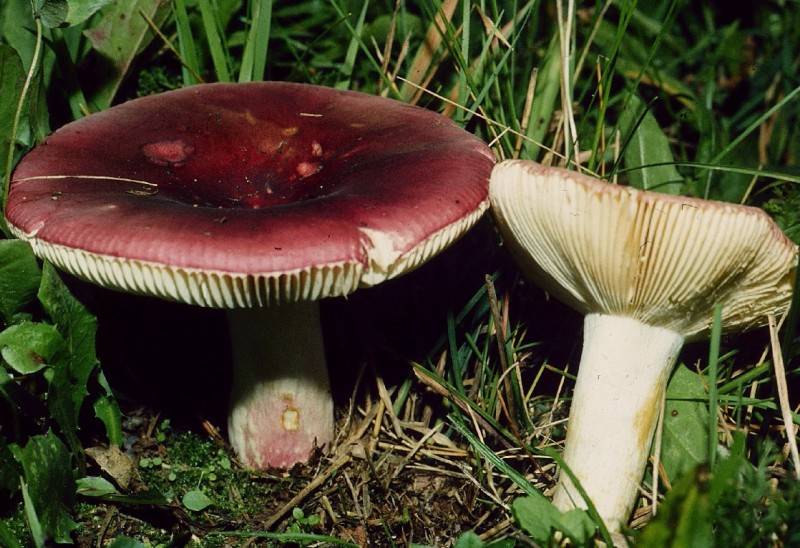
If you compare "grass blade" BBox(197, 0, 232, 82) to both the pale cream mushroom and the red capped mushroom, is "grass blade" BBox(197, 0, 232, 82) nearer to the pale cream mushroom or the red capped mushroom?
the red capped mushroom

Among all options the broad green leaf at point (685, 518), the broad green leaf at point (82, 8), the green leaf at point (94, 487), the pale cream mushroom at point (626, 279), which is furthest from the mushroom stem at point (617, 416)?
the broad green leaf at point (82, 8)

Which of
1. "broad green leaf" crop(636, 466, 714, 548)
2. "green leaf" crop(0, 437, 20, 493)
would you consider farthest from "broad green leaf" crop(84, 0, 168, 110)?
"broad green leaf" crop(636, 466, 714, 548)

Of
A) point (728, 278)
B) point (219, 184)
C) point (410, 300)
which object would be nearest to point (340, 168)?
point (219, 184)

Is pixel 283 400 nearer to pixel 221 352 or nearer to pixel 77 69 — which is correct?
pixel 221 352

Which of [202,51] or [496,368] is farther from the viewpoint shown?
[202,51]

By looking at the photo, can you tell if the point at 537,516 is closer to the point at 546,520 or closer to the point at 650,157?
the point at 546,520

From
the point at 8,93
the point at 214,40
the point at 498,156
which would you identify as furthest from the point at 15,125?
the point at 498,156

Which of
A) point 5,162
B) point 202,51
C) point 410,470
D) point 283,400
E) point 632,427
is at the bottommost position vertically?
point 410,470
